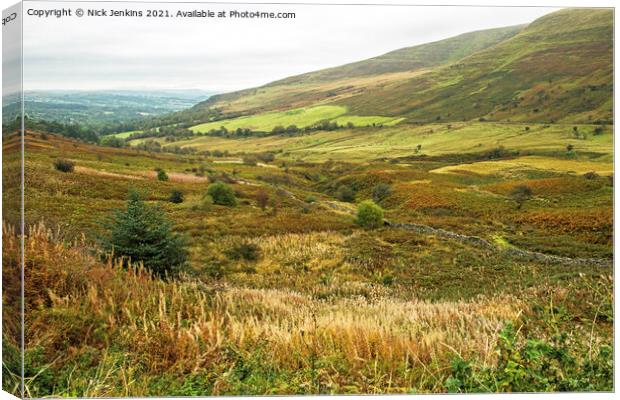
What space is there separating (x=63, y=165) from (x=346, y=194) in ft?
12.5

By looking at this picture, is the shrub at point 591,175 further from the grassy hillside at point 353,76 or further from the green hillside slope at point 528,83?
the grassy hillside at point 353,76

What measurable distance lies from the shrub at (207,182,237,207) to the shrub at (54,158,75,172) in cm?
179

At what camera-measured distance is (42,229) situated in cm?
848

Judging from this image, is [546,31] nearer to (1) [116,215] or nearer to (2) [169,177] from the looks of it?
(2) [169,177]

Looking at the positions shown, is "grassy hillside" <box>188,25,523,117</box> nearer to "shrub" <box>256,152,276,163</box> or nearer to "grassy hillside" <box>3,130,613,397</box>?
"shrub" <box>256,152,276,163</box>

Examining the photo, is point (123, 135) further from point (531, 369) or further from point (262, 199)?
point (531, 369)

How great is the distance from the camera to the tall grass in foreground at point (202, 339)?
8062mm

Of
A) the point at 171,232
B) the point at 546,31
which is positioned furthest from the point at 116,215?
the point at 546,31

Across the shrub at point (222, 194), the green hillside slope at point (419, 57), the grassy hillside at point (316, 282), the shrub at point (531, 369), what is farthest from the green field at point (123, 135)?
the shrub at point (531, 369)

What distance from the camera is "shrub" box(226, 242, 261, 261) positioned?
30.5 ft

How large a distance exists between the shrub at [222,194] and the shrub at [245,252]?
0.58 metres

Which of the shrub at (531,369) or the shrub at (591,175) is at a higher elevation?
the shrub at (591,175)
